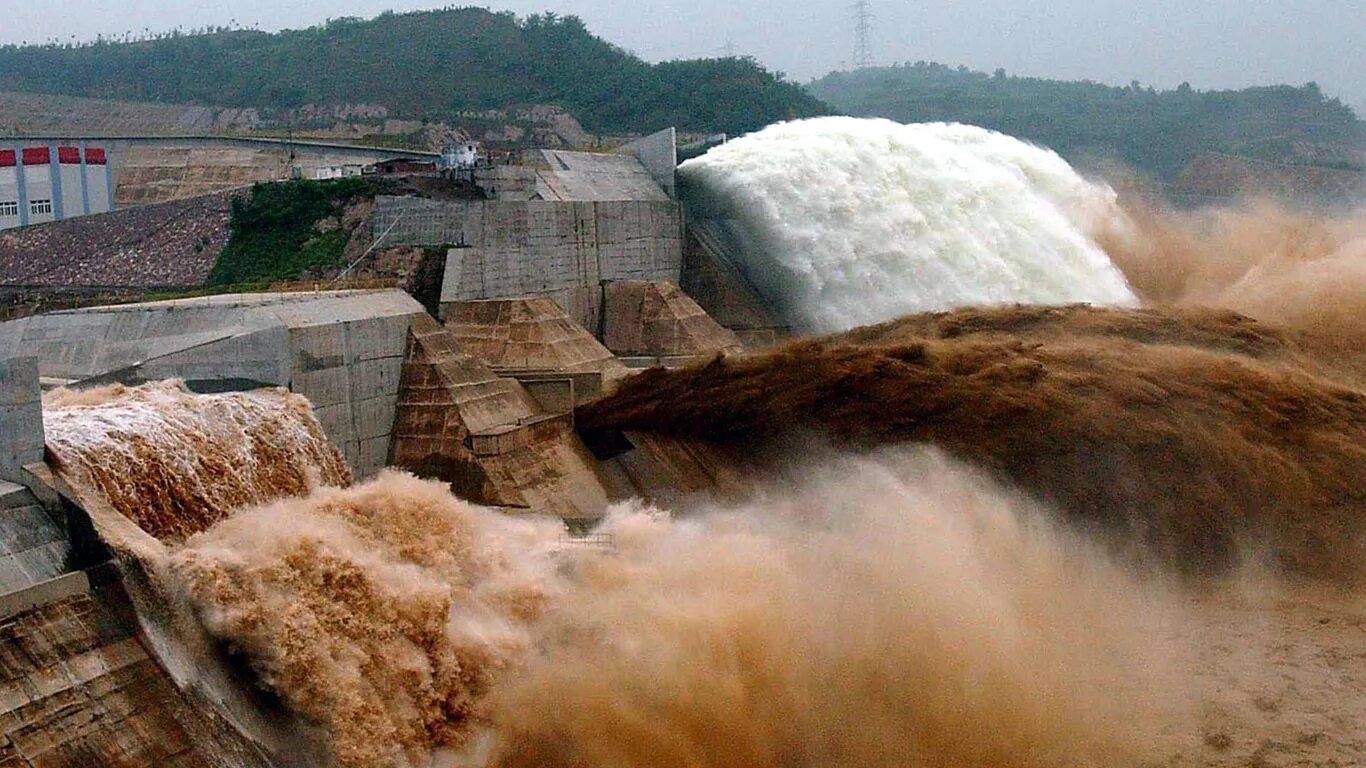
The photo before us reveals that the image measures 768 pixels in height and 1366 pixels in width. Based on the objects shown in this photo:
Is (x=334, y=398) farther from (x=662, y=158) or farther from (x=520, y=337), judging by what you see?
(x=662, y=158)

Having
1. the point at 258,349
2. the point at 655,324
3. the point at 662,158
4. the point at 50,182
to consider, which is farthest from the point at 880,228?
the point at 50,182

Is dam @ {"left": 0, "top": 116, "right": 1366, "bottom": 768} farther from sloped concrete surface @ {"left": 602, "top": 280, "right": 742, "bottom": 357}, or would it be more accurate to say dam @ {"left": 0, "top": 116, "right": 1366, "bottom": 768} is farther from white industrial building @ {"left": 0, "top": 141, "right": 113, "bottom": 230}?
white industrial building @ {"left": 0, "top": 141, "right": 113, "bottom": 230}

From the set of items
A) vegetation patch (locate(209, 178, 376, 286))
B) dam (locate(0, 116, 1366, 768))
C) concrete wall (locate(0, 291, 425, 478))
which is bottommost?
dam (locate(0, 116, 1366, 768))

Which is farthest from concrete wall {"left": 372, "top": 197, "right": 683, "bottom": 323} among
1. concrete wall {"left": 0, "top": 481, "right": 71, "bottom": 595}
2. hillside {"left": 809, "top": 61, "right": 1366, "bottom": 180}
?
hillside {"left": 809, "top": 61, "right": 1366, "bottom": 180}

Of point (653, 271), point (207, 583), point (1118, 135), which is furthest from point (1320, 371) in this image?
point (1118, 135)

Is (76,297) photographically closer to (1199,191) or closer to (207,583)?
(207,583)

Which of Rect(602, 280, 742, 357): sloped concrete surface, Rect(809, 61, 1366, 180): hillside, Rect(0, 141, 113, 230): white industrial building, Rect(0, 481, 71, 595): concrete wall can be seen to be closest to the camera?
Rect(0, 481, 71, 595): concrete wall
